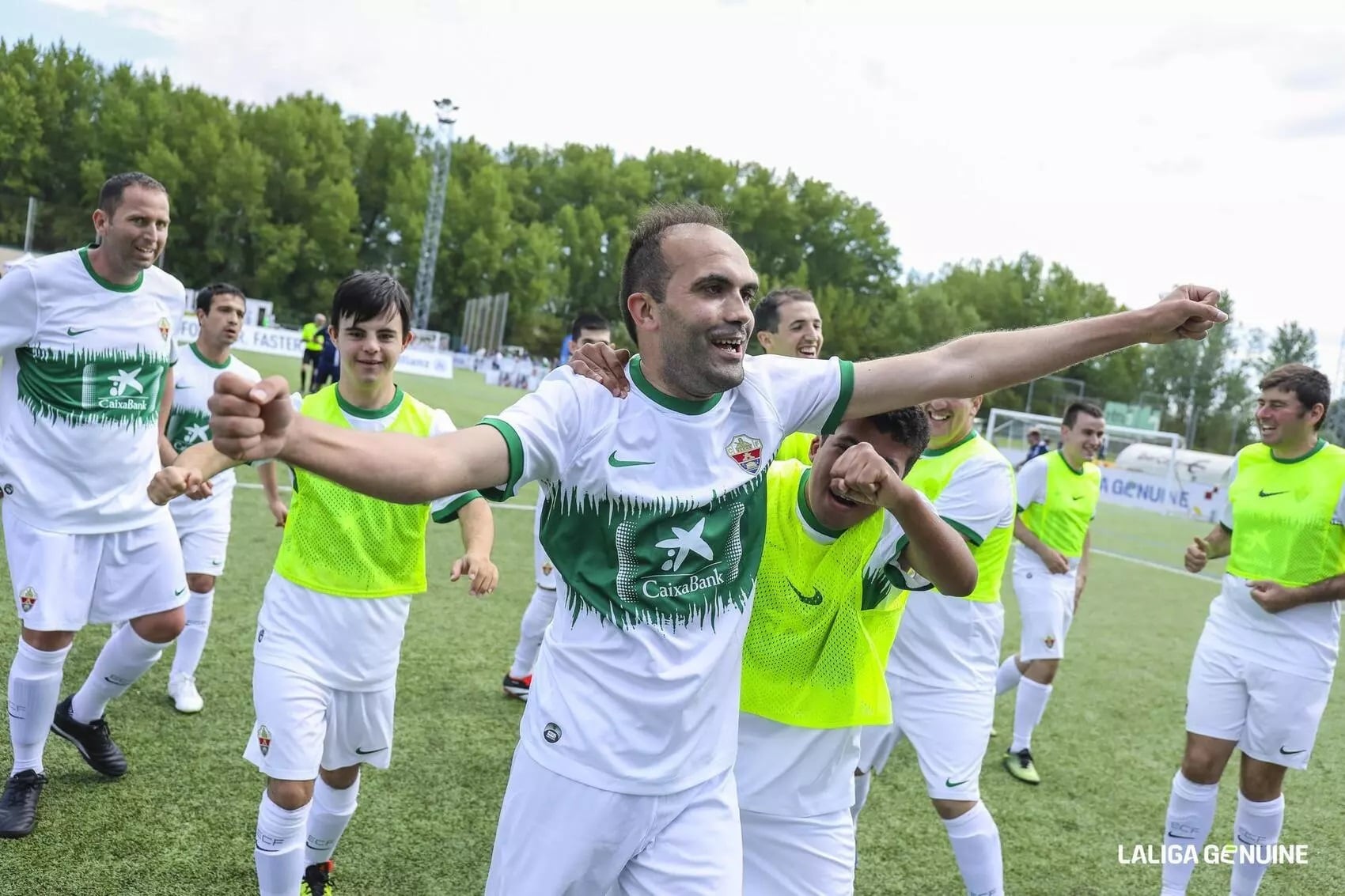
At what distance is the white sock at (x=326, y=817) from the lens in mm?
3779

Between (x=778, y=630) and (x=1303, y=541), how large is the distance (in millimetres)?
3063

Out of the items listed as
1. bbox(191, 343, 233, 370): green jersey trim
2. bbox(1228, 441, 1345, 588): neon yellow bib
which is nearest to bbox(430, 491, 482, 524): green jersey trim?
bbox(191, 343, 233, 370): green jersey trim

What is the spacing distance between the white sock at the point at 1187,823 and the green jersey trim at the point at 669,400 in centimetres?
356

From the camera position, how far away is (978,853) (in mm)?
4074

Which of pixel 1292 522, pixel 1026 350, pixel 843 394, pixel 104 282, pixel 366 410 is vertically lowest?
pixel 366 410

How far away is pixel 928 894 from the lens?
4.55 m

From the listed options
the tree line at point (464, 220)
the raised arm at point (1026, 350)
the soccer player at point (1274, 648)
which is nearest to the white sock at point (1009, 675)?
the soccer player at point (1274, 648)

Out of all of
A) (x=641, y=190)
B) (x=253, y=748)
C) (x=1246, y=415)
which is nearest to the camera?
(x=253, y=748)

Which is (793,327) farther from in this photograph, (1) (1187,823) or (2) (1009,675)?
(2) (1009,675)

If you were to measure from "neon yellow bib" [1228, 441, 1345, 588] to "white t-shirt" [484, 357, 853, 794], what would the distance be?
341 centimetres

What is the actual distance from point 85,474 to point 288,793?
199cm

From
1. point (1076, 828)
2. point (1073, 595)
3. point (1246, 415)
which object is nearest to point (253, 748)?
point (1076, 828)

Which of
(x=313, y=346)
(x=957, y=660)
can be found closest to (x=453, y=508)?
(x=957, y=660)

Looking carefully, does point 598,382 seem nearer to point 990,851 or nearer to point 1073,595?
point 990,851
